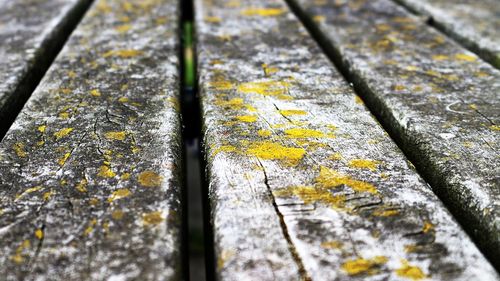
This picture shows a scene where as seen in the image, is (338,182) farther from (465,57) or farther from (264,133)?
(465,57)

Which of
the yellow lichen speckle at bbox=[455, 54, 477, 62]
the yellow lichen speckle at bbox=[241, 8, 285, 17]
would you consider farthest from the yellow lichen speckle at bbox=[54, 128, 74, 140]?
the yellow lichen speckle at bbox=[455, 54, 477, 62]

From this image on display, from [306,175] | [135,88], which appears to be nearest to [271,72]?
[135,88]

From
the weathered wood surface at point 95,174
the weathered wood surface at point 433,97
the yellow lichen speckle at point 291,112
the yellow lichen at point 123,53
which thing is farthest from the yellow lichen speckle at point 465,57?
the yellow lichen at point 123,53

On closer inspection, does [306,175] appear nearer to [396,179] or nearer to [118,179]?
[396,179]

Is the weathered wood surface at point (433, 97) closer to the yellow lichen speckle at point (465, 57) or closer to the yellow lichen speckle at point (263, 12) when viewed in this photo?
the yellow lichen speckle at point (465, 57)

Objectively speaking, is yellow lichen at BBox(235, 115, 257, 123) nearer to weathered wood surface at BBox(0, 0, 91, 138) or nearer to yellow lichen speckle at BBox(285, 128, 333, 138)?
yellow lichen speckle at BBox(285, 128, 333, 138)

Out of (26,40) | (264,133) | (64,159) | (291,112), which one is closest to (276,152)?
(264,133)
